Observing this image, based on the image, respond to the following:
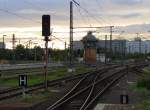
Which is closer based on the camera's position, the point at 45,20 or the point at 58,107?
the point at 58,107

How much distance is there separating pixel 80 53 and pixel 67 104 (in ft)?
525

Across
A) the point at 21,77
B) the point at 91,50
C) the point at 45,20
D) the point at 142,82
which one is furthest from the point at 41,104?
the point at 91,50

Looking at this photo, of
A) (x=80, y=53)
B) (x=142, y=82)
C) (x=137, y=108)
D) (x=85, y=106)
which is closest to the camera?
(x=137, y=108)

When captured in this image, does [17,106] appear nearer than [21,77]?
Yes

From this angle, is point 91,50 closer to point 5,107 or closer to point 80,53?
point 80,53

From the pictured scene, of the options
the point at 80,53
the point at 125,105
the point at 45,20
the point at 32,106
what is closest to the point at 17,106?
the point at 32,106

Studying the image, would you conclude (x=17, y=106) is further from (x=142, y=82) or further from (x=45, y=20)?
(x=142, y=82)

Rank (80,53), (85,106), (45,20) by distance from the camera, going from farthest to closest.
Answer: (80,53), (45,20), (85,106)

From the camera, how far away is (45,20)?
3189cm

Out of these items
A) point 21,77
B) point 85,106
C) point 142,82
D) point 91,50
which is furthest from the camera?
point 91,50

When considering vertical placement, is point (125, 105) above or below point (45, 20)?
below

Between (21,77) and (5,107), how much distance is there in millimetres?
5538

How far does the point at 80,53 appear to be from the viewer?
185125mm

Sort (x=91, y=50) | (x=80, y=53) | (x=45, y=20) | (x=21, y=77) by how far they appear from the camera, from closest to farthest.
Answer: (x=21, y=77) < (x=45, y=20) < (x=91, y=50) < (x=80, y=53)
